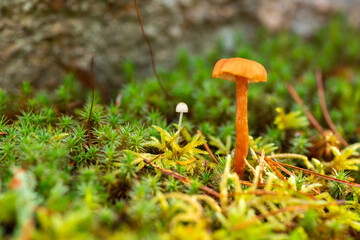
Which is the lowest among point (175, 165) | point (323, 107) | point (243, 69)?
point (175, 165)

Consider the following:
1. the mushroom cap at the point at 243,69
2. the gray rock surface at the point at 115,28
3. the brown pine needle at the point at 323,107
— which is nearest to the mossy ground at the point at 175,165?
the brown pine needle at the point at 323,107

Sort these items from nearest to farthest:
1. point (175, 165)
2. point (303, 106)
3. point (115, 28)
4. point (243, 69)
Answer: point (243, 69)
point (175, 165)
point (303, 106)
point (115, 28)

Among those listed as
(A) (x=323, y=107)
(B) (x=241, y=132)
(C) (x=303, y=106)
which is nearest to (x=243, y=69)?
(B) (x=241, y=132)

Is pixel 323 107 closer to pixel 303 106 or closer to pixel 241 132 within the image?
pixel 303 106

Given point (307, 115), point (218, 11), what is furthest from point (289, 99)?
point (218, 11)

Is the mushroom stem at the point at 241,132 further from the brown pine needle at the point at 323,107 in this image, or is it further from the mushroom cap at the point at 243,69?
the brown pine needle at the point at 323,107

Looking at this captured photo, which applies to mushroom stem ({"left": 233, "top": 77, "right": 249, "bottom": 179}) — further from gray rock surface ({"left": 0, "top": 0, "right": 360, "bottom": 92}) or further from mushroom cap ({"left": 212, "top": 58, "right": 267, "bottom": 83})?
gray rock surface ({"left": 0, "top": 0, "right": 360, "bottom": 92})

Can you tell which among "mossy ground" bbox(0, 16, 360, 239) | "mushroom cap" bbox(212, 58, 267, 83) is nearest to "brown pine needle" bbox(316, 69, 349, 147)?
"mossy ground" bbox(0, 16, 360, 239)
